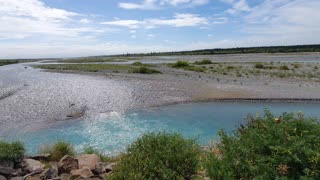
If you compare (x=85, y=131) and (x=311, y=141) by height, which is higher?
(x=311, y=141)

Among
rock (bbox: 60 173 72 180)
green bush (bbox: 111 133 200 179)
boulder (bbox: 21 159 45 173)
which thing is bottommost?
boulder (bbox: 21 159 45 173)

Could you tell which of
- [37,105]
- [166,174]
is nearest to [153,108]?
[37,105]

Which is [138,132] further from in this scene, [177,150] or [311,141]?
[311,141]

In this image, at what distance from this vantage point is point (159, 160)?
6902 millimetres

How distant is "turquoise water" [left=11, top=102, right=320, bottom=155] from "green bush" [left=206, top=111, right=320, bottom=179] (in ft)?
24.0

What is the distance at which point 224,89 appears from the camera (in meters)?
29.8

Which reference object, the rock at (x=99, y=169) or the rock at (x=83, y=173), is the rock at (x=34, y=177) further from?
the rock at (x=99, y=169)

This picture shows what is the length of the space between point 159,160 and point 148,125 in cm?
1064

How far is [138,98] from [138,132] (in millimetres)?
10370

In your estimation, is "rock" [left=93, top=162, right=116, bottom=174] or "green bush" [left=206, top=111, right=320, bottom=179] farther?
"rock" [left=93, top=162, right=116, bottom=174]

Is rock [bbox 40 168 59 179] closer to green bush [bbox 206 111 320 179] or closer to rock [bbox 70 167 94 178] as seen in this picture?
rock [bbox 70 167 94 178]

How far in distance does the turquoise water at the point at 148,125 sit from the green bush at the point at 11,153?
3.51 m

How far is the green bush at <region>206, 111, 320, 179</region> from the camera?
5.00 metres

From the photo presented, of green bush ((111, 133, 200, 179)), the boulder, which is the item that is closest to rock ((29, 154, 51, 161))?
the boulder
